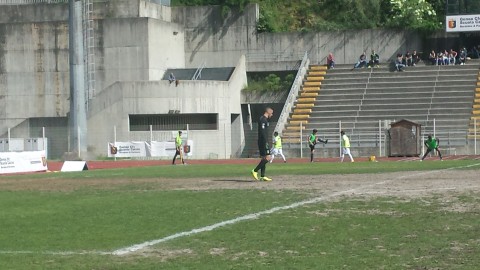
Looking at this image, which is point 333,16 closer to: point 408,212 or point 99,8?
point 99,8

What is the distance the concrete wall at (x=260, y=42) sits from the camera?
7056 centimetres

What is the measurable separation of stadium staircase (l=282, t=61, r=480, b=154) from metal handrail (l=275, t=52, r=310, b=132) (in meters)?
0.41

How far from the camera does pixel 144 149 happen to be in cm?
6216

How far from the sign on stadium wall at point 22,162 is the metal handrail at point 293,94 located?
19.7 meters

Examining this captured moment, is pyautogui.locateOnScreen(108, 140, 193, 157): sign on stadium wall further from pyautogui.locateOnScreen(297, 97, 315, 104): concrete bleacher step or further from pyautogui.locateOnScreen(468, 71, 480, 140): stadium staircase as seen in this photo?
pyautogui.locateOnScreen(468, 71, 480, 140): stadium staircase

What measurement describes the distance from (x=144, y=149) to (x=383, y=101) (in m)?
15.6

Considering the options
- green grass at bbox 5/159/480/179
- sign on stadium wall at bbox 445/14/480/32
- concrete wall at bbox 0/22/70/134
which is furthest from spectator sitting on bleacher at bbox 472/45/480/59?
green grass at bbox 5/159/480/179

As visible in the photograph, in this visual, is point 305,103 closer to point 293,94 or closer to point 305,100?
point 305,100

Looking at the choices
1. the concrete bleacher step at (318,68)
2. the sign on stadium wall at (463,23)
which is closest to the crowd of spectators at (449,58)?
the sign on stadium wall at (463,23)

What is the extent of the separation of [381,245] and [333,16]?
2452 inches

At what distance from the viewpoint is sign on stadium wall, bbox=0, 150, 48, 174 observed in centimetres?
4522

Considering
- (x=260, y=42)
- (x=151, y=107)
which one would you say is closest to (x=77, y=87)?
(x=151, y=107)

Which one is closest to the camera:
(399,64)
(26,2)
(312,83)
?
(399,64)

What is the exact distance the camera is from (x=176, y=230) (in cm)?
1725
